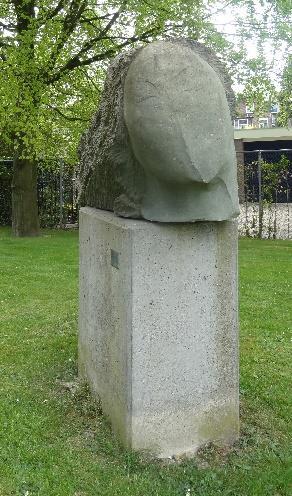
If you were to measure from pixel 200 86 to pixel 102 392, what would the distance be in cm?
206

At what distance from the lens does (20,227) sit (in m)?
14.8

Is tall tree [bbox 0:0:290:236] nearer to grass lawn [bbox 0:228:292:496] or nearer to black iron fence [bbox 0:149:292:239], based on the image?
black iron fence [bbox 0:149:292:239]

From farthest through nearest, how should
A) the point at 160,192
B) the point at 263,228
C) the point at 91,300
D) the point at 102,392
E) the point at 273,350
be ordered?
the point at 263,228, the point at 273,350, the point at 91,300, the point at 102,392, the point at 160,192

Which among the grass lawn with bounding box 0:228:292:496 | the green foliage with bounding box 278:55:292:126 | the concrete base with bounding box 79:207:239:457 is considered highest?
the green foliage with bounding box 278:55:292:126

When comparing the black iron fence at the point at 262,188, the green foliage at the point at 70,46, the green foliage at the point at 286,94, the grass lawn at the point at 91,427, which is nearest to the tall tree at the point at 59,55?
the green foliage at the point at 70,46

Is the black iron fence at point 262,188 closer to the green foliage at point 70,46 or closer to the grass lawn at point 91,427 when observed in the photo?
the green foliage at point 70,46

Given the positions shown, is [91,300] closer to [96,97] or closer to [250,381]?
[250,381]

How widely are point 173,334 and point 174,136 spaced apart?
3.66ft

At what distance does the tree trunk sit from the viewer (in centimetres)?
1476

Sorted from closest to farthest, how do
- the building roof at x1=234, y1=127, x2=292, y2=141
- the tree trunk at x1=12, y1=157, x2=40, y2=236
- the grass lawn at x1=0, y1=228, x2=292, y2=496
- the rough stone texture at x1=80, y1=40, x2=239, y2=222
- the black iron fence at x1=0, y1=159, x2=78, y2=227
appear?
1. the rough stone texture at x1=80, y1=40, x2=239, y2=222
2. the grass lawn at x1=0, y1=228, x2=292, y2=496
3. the tree trunk at x1=12, y1=157, x2=40, y2=236
4. the black iron fence at x1=0, y1=159, x2=78, y2=227
5. the building roof at x1=234, y1=127, x2=292, y2=141

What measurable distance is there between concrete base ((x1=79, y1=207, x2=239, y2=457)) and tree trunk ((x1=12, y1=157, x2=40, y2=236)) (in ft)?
37.6

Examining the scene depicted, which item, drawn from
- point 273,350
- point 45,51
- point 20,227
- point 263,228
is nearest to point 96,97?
point 45,51

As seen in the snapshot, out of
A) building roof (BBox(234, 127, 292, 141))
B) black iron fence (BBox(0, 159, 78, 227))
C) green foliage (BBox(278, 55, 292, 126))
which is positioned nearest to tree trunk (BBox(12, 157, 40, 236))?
black iron fence (BBox(0, 159, 78, 227))

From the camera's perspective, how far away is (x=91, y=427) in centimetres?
385
